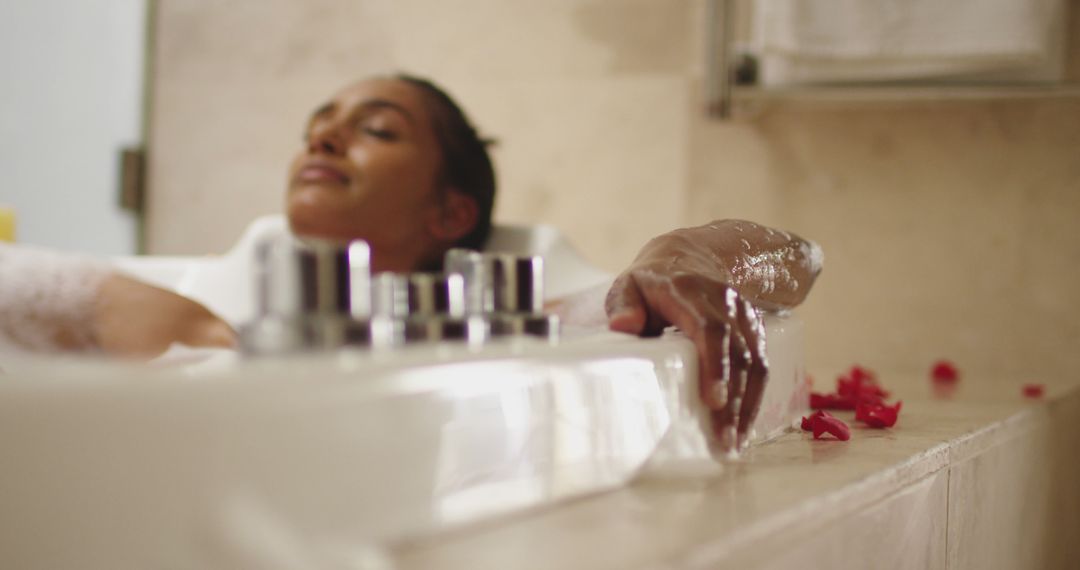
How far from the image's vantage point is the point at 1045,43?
139 cm

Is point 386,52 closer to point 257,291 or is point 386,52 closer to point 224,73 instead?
point 224,73

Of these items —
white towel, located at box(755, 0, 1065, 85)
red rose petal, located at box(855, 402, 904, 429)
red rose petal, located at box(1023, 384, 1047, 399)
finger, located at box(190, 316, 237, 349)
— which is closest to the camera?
finger, located at box(190, 316, 237, 349)

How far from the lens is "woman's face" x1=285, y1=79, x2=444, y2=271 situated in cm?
140

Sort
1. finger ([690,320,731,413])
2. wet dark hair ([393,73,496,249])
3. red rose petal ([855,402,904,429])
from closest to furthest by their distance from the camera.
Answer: finger ([690,320,731,413]), red rose petal ([855,402,904,429]), wet dark hair ([393,73,496,249])

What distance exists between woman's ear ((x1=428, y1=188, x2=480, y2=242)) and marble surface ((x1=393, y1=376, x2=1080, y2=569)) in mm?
694

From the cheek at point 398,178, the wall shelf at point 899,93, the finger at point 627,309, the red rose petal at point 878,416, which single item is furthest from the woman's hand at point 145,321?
the wall shelf at point 899,93

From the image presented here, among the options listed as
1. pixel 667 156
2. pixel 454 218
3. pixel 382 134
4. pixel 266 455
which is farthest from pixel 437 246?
pixel 266 455

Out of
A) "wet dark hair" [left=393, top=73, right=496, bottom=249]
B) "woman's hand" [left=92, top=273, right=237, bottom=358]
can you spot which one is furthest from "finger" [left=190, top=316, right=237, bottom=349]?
"wet dark hair" [left=393, top=73, right=496, bottom=249]

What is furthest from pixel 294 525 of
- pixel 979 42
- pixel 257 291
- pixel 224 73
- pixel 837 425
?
pixel 224 73

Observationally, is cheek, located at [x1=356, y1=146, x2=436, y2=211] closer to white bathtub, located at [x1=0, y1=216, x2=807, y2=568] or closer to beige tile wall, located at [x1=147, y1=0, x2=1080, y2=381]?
beige tile wall, located at [x1=147, y1=0, x2=1080, y2=381]

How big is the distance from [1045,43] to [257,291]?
4.12 feet

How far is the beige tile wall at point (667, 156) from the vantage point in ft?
5.00

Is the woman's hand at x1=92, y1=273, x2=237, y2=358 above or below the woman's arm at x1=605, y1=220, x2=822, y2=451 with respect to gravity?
below

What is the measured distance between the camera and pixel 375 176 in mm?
1407
